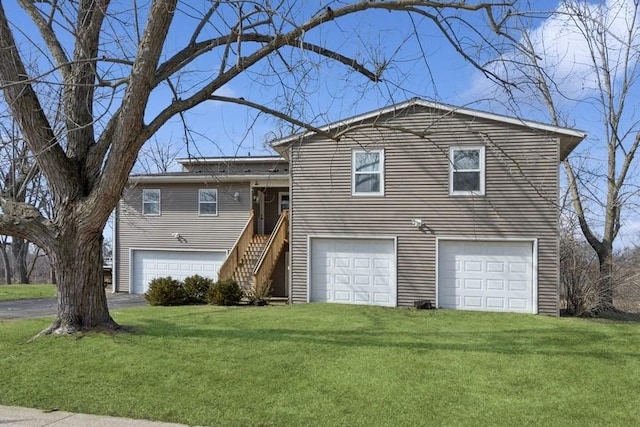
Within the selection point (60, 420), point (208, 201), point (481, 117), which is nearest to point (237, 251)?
point (208, 201)

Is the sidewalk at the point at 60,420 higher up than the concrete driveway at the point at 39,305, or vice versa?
the sidewalk at the point at 60,420

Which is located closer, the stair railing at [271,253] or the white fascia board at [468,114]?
the white fascia board at [468,114]

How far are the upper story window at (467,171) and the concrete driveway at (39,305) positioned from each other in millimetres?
10277

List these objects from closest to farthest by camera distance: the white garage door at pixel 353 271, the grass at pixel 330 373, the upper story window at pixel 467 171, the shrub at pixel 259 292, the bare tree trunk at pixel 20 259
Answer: the grass at pixel 330 373 < the upper story window at pixel 467 171 < the white garage door at pixel 353 271 < the shrub at pixel 259 292 < the bare tree trunk at pixel 20 259

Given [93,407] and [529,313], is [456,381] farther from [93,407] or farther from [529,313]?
[529,313]

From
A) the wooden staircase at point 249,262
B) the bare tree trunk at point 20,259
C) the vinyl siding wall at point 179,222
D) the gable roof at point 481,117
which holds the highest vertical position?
the gable roof at point 481,117

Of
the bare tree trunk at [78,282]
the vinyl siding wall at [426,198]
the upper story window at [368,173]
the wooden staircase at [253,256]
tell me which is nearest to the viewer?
the bare tree trunk at [78,282]

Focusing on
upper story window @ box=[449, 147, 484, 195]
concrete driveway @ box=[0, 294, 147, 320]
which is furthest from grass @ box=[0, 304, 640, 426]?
upper story window @ box=[449, 147, 484, 195]

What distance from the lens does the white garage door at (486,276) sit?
13.5 meters

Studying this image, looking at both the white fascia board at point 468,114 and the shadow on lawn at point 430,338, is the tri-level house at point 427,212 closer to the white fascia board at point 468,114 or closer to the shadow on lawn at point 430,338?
the white fascia board at point 468,114

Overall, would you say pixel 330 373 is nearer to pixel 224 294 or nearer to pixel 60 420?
pixel 60 420

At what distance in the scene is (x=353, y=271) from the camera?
1470 cm

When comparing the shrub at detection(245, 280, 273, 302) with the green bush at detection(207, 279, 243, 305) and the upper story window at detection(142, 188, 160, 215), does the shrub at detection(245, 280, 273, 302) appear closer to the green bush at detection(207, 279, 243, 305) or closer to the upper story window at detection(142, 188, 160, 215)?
the green bush at detection(207, 279, 243, 305)

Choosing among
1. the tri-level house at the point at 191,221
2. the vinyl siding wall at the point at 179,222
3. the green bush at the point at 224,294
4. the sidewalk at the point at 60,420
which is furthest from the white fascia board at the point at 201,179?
the sidewalk at the point at 60,420
